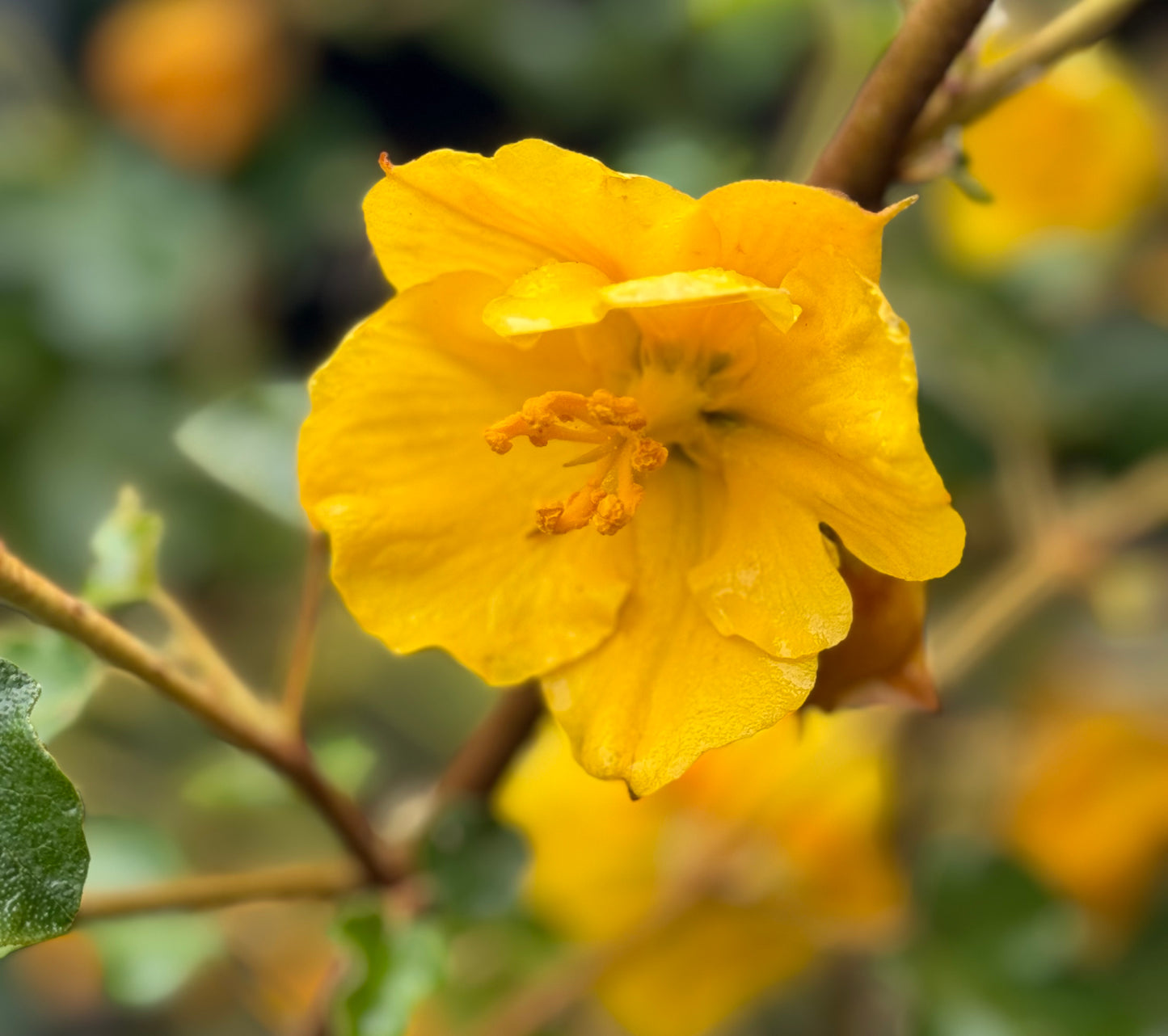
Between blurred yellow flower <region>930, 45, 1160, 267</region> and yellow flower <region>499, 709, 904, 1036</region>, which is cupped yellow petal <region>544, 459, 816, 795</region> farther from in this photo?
blurred yellow flower <region>930, 45, 1160, 267</region>

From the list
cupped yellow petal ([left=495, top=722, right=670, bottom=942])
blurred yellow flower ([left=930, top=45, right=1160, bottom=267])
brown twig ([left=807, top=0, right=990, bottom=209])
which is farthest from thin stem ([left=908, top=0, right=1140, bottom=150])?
cupped yellow petal ([left=495, top=722, right=670, bottom=942])

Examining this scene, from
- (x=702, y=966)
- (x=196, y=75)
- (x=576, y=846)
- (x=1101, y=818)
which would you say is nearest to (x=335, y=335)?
(x=196, y=75)

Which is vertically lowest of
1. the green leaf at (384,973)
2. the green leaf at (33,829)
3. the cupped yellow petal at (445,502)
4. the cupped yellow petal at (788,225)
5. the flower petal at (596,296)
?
the green leaf at (384,973)

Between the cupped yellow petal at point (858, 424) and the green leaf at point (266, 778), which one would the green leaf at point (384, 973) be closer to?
the green leaf at point (266, 778)

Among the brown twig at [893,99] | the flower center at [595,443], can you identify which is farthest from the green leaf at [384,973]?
the brown twig at [893,99]

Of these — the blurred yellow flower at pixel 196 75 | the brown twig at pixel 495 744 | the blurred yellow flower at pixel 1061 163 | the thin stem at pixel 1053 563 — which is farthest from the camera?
the blurred yellow flower at pixel 196 75

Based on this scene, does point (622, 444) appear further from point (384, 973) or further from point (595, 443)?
point (384, 973)

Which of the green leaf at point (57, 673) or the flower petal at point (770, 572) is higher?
the flower petal at point (770, 572)
